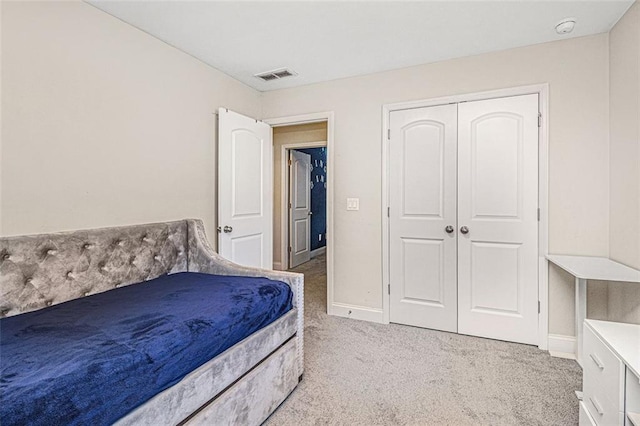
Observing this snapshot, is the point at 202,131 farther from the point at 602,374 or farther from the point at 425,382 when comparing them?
the point at 602,374

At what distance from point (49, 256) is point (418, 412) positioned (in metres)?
2.16

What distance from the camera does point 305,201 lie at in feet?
19.9

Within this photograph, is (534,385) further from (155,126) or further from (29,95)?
(29,95)

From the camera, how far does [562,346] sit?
8.13ft

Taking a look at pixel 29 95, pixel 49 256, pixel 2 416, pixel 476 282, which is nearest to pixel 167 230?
pixel 49 256

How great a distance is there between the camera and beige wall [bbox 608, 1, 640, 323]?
6.51 feet

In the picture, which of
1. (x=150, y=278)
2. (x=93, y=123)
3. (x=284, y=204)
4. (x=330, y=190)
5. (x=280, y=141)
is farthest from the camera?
(x=284, y=204)

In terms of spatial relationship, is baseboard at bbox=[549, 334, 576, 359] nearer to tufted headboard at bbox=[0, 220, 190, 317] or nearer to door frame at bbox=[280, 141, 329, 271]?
tufted headboard at bbox=[0, 220, 190, 317]

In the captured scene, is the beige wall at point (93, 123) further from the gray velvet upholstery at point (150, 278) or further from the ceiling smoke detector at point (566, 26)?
the ceiling smoke detector at point (566, 26)

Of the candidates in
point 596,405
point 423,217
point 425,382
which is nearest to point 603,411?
point 596,405

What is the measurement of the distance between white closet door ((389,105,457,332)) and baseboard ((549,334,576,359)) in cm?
70

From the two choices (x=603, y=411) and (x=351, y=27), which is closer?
(x=603, y=411)

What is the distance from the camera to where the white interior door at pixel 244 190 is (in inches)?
115

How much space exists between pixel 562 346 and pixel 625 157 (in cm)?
145
